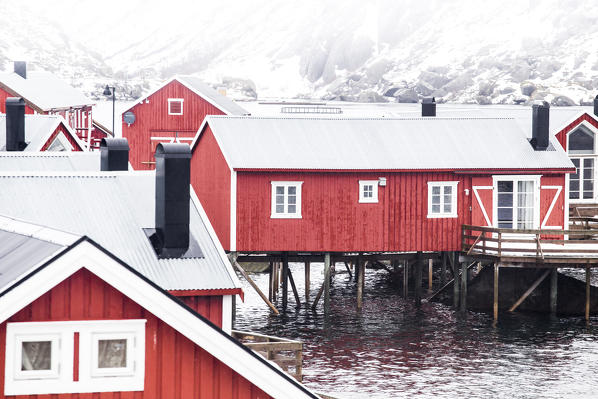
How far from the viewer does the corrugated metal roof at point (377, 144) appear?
137 ft

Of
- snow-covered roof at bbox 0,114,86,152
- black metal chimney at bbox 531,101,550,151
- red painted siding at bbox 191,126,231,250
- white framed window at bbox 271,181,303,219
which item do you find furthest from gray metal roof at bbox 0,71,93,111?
black metal chimney at bbox 531,101,550,151

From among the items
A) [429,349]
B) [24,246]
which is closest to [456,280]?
[429,349]

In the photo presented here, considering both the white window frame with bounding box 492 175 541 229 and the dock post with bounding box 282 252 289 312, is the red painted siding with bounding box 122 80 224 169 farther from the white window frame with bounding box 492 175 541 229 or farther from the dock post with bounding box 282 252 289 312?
the white window frame with bounding box 492 175 541 229

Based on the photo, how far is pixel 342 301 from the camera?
45.7 meters

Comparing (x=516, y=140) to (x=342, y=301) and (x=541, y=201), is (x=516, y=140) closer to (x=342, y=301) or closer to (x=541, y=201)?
(x=541, y=201)

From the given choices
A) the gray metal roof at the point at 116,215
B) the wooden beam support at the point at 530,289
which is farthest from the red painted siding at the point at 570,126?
the gray metal roof at the point at 116,215

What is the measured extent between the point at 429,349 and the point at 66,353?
2466cm

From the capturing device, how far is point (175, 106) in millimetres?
67812

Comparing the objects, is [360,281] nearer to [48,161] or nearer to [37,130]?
[37,130]

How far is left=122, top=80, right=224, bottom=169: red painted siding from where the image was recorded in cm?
6738

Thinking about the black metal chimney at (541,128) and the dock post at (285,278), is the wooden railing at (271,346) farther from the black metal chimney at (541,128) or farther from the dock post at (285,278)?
the black metal chimney at (541,128)

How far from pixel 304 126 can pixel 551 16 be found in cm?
14960

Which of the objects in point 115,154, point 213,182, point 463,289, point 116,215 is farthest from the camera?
point 213,182

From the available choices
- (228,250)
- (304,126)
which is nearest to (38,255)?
(228,250)
